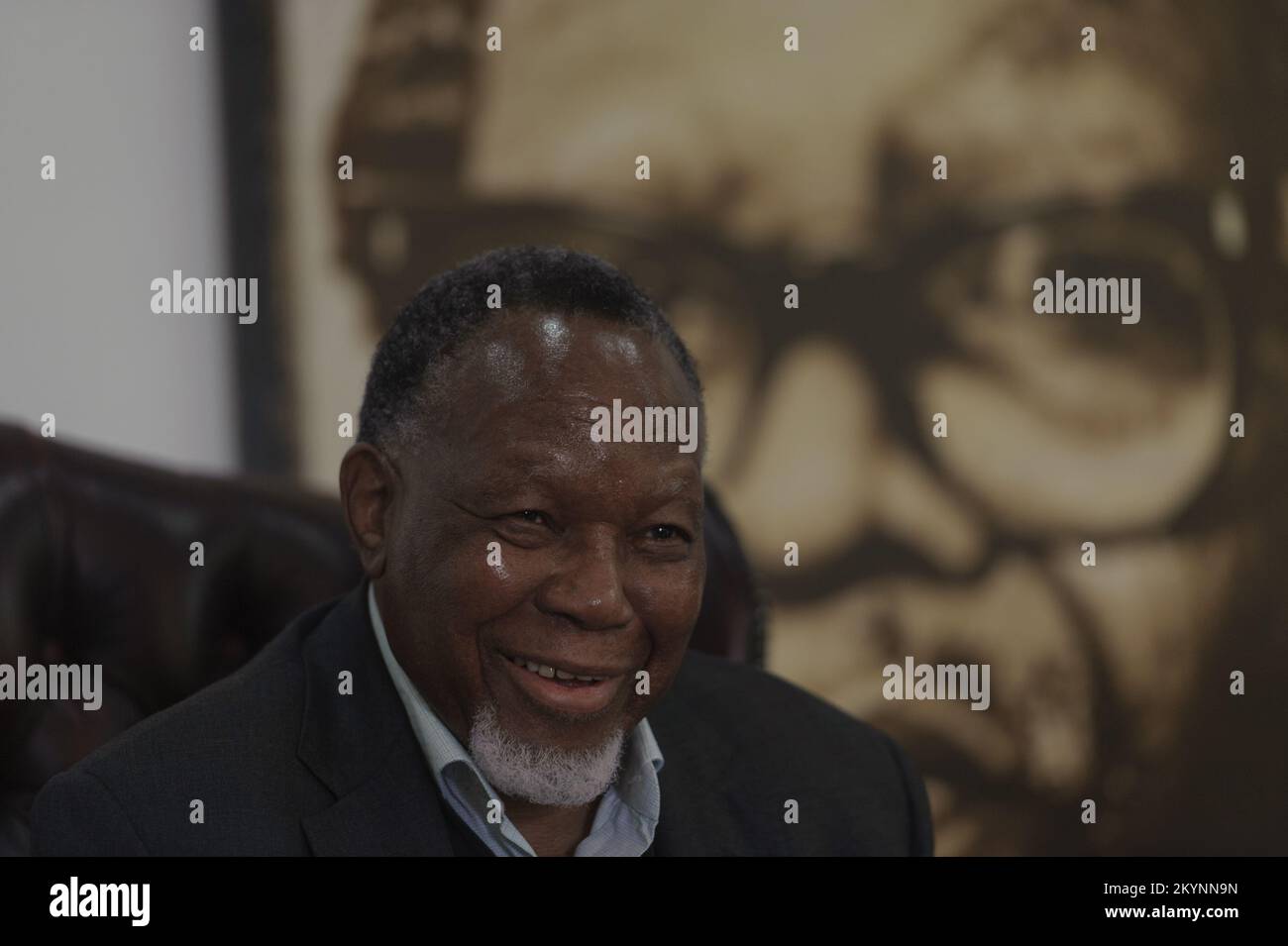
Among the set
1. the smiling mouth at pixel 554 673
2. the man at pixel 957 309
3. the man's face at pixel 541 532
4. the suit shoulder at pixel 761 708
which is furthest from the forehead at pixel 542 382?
the man at pixel 957 309

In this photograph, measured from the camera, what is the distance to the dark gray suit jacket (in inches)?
42.1

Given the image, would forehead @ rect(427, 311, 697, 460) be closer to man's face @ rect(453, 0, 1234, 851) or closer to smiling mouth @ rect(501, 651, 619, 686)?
smiling mouth @ rect(501, 651, 619, 686)

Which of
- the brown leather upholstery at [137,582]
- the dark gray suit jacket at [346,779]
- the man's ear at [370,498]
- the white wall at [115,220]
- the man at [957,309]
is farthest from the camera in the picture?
the man at [957,309]

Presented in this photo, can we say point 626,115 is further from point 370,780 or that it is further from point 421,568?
point 370,780

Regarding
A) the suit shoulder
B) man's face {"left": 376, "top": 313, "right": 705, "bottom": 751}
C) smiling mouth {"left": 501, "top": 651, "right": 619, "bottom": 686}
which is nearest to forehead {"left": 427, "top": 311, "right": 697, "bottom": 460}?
man's face {"left": 376, "top": 313, "right": 705, "bottom": 751}

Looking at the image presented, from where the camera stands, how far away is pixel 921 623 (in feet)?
7.34

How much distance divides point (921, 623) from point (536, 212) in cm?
96

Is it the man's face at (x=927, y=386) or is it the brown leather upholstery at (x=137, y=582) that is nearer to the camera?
the brown leather upholstery at (x=137, y=582)

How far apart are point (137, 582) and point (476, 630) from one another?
52cm

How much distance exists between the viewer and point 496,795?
1180mm

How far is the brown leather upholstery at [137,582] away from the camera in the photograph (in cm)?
139

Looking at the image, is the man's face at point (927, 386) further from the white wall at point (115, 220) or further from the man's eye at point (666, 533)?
the man's eye at point (666, 533)

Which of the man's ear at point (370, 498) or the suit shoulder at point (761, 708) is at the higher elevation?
the man's ear at point (370, 498)
